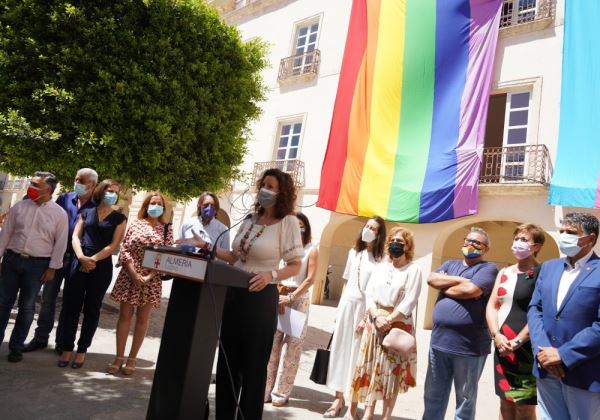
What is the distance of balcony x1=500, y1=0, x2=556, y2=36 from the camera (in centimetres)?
1023

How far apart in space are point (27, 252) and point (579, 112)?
9726mm

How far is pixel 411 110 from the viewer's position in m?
11.0

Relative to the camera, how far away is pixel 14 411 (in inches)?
118

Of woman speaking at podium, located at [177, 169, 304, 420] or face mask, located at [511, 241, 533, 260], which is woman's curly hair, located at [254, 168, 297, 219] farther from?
face mask, located at [511, 241, 533, 260]

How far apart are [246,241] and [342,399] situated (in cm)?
209

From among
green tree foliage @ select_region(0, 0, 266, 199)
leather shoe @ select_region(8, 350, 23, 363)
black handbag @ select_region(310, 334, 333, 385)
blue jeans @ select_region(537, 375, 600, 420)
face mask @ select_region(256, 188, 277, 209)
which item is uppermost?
green tree foliage @ select_region(0, 0, 266, 199)

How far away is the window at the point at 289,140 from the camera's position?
559 inches

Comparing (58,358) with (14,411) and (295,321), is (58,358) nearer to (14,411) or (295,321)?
(14,411)

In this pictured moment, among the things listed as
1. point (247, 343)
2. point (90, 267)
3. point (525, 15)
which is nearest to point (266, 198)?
point (247, 343)

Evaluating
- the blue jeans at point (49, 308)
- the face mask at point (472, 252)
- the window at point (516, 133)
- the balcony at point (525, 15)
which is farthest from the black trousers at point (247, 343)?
the balcony at point (525, 15)

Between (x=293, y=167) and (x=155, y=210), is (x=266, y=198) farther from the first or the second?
(x=293, y=167)

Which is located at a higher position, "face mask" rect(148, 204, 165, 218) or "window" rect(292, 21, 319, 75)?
"window" rect(292, 21, 319, 75)

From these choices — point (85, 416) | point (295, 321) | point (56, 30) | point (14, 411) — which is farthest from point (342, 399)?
point (56, 30)

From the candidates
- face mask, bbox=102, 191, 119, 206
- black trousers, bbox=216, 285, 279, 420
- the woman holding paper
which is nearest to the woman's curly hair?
black trousers, bbox=216, 285, 279, 420
